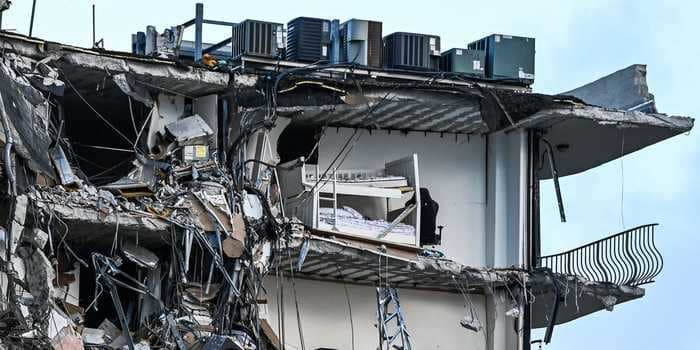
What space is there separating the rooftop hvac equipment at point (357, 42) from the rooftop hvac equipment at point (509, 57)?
6.20ft

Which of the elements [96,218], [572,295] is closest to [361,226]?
[572,295]

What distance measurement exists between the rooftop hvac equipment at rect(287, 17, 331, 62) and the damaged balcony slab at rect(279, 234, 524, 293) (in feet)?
11.2

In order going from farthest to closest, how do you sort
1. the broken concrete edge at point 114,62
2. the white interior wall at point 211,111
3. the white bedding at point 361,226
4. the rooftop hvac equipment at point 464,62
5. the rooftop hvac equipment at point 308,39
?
1. the rooftop hvac equipment at point 464,62
2. the rooftop hvac equipment at point 308,39
3. the white bedding at point 361,226
4. the white interior wall at point 211,111
5. the broken concrete edge at point 114,62

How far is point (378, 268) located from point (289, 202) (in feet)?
5.70

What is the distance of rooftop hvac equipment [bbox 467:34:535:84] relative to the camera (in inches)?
→ 1426

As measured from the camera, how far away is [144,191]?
3162 cm

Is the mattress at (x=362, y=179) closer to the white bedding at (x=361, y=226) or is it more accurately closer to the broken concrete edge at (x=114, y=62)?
the white bedding at (x=361, y=226)

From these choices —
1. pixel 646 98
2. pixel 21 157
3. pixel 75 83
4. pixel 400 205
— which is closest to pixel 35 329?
pixel 21 157

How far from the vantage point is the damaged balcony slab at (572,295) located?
116 feet

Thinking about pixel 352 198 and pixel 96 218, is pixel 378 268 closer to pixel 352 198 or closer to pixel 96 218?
pixel 352 198

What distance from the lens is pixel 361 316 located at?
35188 mm

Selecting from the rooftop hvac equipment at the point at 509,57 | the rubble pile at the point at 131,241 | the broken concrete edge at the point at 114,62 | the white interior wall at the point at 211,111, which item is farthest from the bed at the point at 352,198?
the rooftop hvac equipment at the point at 509,57

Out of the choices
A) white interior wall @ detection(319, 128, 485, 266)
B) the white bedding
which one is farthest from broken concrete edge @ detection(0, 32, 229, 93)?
white interior wall @ detection(319, 128, 485, 266)

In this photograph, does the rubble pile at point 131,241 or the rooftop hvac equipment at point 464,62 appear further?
the rooftop hvac equipment at point 464,62
